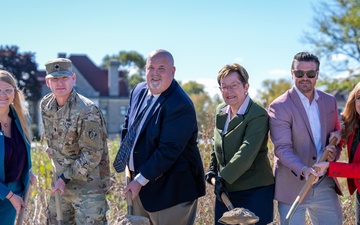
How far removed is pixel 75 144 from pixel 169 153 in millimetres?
787

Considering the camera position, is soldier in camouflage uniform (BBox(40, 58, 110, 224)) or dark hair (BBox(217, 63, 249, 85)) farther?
dark hair (BBox(217, 63, 249, 85))

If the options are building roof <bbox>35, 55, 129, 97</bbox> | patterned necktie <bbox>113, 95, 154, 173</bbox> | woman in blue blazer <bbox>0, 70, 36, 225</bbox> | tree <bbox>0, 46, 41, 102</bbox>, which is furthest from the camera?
building roof <bbox>35, 55, 129, 97</bbox>

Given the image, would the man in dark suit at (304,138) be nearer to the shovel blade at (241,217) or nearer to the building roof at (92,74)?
the shovel blade at (241,217)

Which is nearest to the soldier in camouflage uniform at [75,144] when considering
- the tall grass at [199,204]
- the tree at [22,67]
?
the tall grass at [199,204]

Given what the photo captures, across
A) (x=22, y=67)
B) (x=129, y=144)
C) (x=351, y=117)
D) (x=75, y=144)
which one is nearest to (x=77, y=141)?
(x=75, y=144)

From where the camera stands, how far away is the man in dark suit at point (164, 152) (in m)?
4.34

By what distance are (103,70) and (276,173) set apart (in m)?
46.2

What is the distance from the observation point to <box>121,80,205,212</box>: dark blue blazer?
432 cm

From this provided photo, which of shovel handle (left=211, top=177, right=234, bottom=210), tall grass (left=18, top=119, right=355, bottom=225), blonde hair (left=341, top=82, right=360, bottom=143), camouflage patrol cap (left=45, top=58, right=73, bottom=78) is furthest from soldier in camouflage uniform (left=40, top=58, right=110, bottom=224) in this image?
blonde hair (left=341, top=82, right=360, bottom=143)

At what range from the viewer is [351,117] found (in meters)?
4.50

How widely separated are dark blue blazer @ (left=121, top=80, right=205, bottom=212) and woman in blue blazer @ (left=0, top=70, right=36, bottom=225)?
94cm

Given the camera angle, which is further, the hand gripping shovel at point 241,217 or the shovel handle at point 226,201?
the shovel handle at point 226,201

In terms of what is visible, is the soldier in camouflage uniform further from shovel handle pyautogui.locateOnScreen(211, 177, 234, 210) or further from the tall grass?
the tall grass

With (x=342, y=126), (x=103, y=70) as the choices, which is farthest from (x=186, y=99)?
(x=103, y=70)
